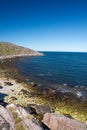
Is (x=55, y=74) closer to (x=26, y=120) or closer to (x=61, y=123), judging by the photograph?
(x=61, y=123)

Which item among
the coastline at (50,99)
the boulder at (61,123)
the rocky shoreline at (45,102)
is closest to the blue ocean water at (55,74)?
the coastline at (50,99)

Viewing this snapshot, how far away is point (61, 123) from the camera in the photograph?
21375 millimetres

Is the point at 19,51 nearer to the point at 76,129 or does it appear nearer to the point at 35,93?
the point at 35,93

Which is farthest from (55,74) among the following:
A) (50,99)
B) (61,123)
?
(61,123)

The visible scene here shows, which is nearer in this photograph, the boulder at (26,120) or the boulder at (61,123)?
the boulder at (26,120)

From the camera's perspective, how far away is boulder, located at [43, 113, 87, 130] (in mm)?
20125

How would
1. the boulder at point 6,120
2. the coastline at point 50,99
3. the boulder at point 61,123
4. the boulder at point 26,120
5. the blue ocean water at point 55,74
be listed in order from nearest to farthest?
the boulder at point 6,120, the boulder at point 26,120, the boulder at point 61,123, the coastline at point 50,99, the blue ocean water at point 55,74

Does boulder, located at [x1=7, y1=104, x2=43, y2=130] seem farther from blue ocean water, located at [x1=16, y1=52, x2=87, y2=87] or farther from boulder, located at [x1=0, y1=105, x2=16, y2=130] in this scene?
blue ocean water, located at [x1=16, y1=52, x2=87, y2=87]

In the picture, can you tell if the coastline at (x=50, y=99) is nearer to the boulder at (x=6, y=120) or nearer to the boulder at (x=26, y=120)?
the boulder at (x=26, y=120)

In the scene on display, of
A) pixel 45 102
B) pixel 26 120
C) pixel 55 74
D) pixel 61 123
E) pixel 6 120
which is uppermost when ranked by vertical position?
pixel 6 120

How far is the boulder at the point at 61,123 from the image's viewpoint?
20.1 m

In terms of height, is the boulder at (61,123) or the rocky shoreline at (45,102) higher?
the boulder at (61,123)

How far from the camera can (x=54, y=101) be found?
37.6m

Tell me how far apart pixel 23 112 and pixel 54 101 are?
54.2 ft
